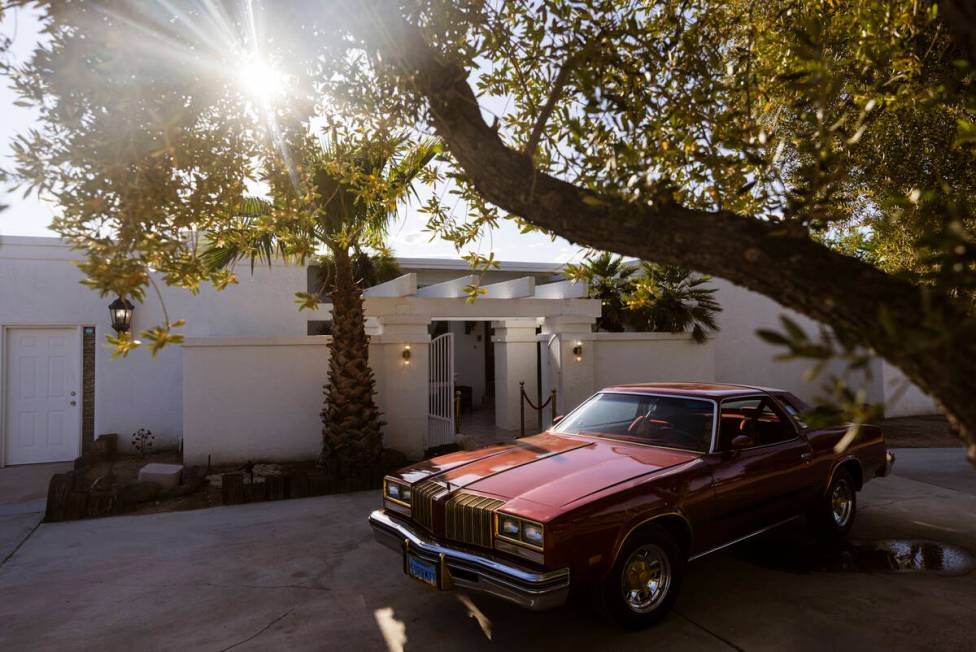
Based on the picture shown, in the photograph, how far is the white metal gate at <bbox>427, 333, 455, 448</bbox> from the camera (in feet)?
33.1

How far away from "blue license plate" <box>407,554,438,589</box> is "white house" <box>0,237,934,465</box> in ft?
17.7

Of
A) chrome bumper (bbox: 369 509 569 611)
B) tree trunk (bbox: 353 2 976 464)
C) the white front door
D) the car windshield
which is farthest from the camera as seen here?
the white front door

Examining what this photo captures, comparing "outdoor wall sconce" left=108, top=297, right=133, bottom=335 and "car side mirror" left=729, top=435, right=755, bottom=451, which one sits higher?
"outdoor wall sconce" left=108, top=297, right=133, bottom=335

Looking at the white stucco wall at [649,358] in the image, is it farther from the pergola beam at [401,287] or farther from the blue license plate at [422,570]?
the blue license plate at [422,570]

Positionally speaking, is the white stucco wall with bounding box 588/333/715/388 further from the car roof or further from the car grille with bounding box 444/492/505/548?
the car grille with bounding box 444/492/505/548

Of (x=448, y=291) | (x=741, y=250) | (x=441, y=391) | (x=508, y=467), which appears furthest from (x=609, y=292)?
(x=741, y=250)

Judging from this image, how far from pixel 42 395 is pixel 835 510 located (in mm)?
11382

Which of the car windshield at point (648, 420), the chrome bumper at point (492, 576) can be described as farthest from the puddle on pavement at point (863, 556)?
the chrome bumper at point (492, 576)

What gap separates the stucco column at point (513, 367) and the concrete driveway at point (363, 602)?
6249mm

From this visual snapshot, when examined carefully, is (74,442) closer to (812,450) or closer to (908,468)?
(812,450)

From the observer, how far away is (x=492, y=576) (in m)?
3.70

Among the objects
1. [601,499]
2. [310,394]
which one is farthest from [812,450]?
[310,394]

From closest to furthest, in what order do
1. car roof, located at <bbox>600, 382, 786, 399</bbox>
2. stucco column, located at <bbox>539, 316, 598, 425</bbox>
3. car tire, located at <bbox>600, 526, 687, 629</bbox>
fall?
car tire, located at <bbox>600, 526, 687, 629</bbox>, car roof, located at <bbox>600, 382, 786, 399</bbox>, stucco column, located at <bbox>539, 316, 598, 425</bbox>

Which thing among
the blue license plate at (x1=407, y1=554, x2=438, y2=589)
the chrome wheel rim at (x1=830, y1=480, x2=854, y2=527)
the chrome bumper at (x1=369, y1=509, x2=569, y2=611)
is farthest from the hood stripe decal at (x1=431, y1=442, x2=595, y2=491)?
the chrome wheel rim at (x1=830, y1=480, x2=854, y2=527)
